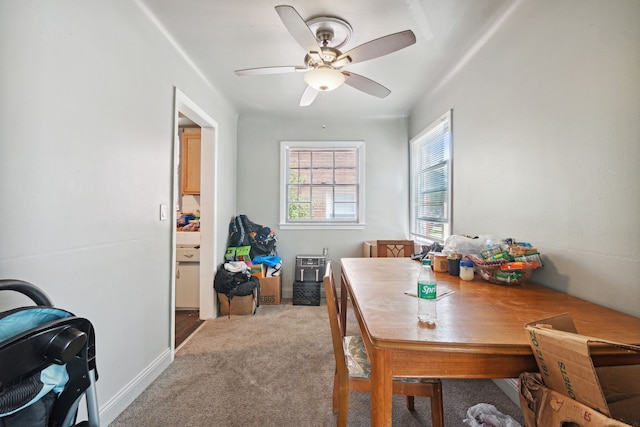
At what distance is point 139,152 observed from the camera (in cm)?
184

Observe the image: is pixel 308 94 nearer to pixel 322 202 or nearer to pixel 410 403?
pixel 322 202

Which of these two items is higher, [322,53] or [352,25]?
[352,25]

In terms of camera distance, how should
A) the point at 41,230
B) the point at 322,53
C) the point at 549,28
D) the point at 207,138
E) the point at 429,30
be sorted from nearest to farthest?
1. the point at 41,230
2. the point at 549,28
3. the point at 322,53
4. the point at 429,30
5. the point at 207,138

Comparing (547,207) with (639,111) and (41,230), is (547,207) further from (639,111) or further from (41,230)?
(41,230)

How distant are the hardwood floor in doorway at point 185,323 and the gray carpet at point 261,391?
16 cm

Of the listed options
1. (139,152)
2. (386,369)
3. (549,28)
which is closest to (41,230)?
(139,152)

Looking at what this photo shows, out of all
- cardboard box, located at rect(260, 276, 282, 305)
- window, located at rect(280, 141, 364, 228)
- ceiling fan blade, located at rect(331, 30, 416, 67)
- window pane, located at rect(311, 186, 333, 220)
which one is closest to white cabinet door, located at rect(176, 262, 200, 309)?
cardboard box, located at rect(260, 276, 282, 305)

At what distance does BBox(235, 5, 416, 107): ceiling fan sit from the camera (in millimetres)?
1663

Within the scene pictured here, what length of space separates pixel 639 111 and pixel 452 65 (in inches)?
67.9

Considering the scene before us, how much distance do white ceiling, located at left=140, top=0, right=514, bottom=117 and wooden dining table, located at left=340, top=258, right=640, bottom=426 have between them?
5.95 ft

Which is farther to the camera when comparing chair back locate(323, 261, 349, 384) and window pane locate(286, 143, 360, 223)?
window pane locate(286, 143, 360, 223)

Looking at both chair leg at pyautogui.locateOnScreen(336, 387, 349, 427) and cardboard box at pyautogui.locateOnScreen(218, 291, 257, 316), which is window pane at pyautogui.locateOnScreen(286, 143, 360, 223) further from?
chair leg at pyautogui.locateOnScreen(336, 387, 349, 427)

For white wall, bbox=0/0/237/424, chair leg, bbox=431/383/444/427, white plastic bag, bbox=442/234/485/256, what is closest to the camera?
white wall, bbox=0/0/237/424

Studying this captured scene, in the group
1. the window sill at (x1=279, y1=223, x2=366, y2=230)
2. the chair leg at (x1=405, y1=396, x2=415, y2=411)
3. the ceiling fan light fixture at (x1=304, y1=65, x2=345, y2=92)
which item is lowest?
the chair leg at (x1=405, y1=396, x2=415, y2=411)
